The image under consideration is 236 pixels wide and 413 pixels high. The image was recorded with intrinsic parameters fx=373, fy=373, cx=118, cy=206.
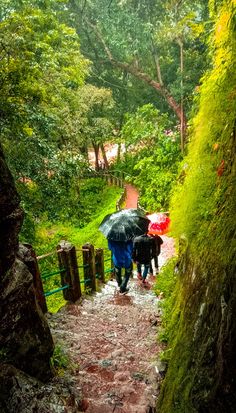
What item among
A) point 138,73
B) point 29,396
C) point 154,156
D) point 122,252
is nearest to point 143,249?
point 122,252

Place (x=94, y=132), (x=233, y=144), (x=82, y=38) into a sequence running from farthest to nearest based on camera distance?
(x=82, y=38), (x=94, y=132), (x=233, y=144)

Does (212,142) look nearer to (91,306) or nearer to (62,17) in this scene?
(91,306)

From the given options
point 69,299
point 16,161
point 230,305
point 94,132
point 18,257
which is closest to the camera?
point 230,305

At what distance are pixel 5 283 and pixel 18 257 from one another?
2.44ft

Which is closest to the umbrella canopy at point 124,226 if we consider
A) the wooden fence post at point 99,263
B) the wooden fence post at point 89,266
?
the wooden fence post at point 89,266

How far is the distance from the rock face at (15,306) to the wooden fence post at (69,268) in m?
2.56

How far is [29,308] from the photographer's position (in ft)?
15.1

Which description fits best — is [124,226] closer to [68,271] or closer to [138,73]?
[68,271]

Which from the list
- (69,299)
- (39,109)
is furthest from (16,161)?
(69,299)

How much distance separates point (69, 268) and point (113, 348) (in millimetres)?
2099


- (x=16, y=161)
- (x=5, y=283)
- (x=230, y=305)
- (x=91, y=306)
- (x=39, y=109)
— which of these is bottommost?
(x=91, y=306)

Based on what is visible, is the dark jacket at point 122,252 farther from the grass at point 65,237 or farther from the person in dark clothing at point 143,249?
the grass at point 65,237

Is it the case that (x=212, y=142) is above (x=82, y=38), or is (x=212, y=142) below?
below

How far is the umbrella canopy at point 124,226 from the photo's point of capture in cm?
763
